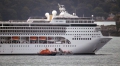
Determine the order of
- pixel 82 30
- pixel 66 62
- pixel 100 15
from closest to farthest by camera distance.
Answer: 1. pixel 66 62
2. pixel 82 30
3. pixel 100 15

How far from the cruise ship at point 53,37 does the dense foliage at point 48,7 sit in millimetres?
49940

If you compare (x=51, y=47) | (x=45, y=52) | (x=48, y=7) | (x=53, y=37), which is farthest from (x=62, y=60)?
(x=48, y=7)

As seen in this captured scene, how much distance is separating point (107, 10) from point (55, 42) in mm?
76944

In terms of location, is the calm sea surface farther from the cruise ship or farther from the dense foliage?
the dense foliage

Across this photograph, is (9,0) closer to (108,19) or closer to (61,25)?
(108,19)

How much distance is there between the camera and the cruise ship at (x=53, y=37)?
3386 inches

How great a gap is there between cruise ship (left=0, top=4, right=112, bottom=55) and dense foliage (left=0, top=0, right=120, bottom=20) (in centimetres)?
4994

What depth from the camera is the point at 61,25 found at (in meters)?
86.9

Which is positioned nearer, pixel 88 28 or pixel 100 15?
pixel 88 28

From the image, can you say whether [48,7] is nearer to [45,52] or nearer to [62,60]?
[45,52]

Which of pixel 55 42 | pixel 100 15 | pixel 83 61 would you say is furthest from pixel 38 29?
pixel 100 15

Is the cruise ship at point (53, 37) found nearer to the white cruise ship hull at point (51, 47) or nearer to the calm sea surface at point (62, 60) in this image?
the white cruise ship hull at point (51, 47)

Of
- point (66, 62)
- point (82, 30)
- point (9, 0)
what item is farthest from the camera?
point (9, 0)

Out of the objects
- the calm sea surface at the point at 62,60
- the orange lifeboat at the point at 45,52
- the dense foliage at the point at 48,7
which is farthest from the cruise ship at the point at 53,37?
the dense foliage at the point at 48,7
